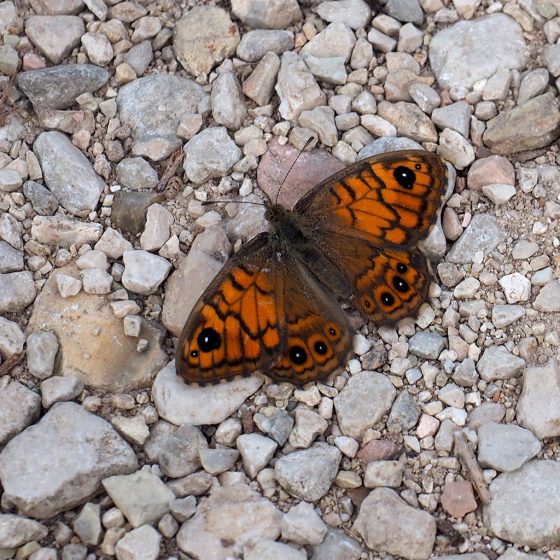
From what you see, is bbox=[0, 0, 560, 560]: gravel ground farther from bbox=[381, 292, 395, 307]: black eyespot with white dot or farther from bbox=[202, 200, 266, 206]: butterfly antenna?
bbox=[381, 292, 395, 307]: black eyespot with white dot

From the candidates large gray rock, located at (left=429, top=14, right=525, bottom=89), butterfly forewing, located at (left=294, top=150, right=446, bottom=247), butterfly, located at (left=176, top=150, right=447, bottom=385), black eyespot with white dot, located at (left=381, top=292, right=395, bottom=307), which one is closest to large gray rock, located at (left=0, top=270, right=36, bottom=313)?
butterfly, located at (left=176, top=150, right=447, bottom=385)

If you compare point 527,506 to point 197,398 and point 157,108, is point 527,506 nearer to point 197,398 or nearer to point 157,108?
point 197,398

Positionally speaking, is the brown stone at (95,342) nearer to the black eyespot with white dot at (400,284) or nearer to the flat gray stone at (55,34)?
the black eyespot with white dot at (400,284)

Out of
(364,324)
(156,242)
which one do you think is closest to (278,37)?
(156,242)

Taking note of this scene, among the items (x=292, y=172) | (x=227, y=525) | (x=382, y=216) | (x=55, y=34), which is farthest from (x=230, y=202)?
(x=227, y=525)

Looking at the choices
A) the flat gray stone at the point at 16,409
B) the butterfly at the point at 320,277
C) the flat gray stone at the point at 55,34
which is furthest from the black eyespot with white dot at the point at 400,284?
the flat gray stone at the point at 55,34

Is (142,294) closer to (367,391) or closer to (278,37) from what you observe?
(367,391)
